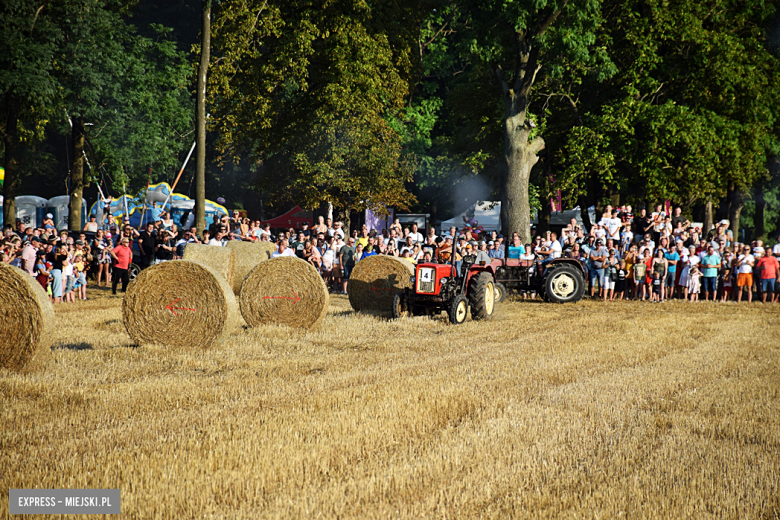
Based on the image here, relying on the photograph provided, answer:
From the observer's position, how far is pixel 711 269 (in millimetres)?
16984

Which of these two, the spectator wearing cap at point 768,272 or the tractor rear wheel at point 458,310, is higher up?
the spectator wearing cap at point 768,272

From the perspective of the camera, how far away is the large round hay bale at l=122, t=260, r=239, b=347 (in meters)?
8.75

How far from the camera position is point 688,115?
70.2 feet

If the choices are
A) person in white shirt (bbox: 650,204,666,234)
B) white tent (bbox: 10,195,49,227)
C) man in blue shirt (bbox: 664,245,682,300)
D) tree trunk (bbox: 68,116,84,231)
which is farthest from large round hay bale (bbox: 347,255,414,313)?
white tent (bbox: 10,195,49,227)

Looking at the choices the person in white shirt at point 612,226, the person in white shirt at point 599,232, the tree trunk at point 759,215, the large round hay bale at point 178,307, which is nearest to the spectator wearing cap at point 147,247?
the large round hay bale at point 178,307

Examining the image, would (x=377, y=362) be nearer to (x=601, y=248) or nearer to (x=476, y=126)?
(x=601, y=248)

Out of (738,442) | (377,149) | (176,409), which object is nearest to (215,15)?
(377,149)

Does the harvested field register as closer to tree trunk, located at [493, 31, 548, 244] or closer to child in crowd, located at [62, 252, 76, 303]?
child in crowd, located at [62, 252, 76, 303]

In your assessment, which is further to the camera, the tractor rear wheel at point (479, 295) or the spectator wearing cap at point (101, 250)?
the spectator wearing cap at point (101, 250)

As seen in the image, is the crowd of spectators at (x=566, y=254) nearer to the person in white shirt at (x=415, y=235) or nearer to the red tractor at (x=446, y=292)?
the person in white shirt at (x=415, y=235)

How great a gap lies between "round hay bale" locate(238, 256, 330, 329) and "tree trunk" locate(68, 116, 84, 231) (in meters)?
18.3

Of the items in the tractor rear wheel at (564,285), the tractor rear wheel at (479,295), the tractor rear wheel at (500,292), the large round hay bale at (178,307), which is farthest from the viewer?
the tractor rear wheel at (564,285)

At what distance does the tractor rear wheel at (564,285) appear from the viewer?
15.9m

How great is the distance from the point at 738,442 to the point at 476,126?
22743 mm
